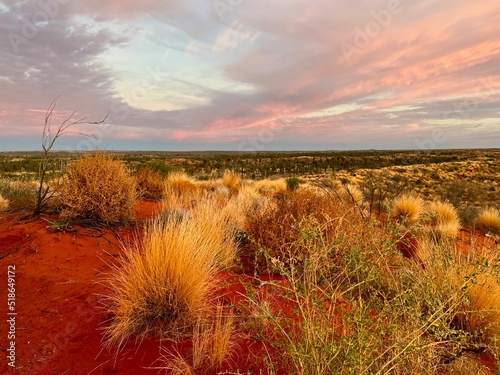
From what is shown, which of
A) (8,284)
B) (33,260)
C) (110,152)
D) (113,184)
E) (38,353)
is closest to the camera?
(38,353)

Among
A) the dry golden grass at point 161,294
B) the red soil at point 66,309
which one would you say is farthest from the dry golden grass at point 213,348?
the dry golden grass at point 161,294

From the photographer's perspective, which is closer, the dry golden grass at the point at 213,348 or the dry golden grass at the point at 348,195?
the dry golden grass at the point at 213,348

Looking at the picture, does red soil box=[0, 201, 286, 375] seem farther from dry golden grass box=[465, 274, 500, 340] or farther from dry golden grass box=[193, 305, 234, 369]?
dry golden grass box=[465, 274, 500, 340]

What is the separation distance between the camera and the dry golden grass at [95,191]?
6840 millimetres

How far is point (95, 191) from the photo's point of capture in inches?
271

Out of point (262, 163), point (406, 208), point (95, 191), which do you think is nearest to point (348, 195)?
point (406, 208)

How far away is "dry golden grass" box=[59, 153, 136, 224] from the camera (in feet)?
22.4

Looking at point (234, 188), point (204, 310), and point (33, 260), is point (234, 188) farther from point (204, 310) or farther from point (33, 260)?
point (204, 310)

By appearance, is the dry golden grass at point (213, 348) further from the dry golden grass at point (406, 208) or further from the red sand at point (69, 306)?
the dry golden grass at point (406, 208)

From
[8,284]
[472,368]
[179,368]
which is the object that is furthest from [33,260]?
[472,368]

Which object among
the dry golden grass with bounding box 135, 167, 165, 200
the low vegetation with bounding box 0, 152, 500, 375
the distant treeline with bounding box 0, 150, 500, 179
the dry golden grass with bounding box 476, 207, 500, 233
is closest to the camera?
the low vegetation with bounding box 0, 152, 500, 375

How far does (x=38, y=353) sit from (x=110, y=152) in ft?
17.9

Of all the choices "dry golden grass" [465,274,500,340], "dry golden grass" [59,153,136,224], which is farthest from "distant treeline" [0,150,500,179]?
"dry golden grass" [465,274,500,340]

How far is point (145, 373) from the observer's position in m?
2.92
